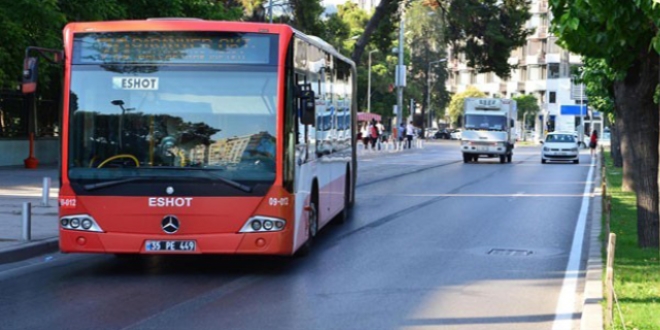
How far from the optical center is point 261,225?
36.2ft

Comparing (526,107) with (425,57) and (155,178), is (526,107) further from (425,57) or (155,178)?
(155,178)

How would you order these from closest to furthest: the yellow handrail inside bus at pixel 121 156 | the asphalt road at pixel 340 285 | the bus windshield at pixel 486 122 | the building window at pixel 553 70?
1. the asphalt road at pixel 340 285
2. the yellow handrail inside bus at pixel 121 156
3. the bus windshield at pixel 486 122
4. the building window at pixel 553 70

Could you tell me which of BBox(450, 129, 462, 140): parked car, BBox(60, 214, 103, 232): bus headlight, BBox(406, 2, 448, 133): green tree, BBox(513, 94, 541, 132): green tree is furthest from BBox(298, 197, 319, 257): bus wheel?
BBox(450, 129, 462, 140): parked car

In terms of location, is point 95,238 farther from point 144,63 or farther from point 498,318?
point 498,318

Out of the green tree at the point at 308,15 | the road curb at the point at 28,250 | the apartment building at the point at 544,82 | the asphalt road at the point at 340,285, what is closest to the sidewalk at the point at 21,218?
the road curb at the point at 28,250

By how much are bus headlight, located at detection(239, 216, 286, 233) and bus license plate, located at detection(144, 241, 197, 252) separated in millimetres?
577

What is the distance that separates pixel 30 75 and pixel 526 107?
103m

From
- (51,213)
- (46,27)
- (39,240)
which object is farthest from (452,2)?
(39,240)

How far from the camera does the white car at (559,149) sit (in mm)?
49500

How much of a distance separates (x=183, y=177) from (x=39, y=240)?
12.2 feet

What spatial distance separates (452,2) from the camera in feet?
122

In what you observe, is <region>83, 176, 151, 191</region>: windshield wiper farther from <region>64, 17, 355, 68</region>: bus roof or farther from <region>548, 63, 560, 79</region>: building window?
<region>548, 63, 560, 79</region>: building window

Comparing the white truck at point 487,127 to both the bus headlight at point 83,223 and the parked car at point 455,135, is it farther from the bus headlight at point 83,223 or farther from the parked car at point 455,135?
the parked car at point 455,135

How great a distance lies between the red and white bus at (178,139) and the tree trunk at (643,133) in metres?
5.24
